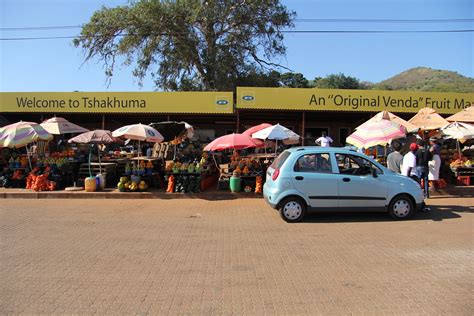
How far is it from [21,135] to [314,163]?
9947mm

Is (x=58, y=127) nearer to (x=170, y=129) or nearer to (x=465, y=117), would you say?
(x=170, y=129)

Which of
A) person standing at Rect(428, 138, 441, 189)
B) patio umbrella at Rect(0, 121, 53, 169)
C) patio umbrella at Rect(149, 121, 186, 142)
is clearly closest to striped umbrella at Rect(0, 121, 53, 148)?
patio umbrella at Rect(0, 121, 53, 169)

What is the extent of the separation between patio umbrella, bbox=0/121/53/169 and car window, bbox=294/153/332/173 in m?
9.33

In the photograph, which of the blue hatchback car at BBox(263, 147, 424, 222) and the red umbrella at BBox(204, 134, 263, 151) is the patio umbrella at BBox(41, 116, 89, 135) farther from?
the blue hatchback car at BBox(263, 147, 424, 222)

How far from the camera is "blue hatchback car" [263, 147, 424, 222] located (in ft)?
26.4

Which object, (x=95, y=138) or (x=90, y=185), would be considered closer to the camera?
(x=90, y=185)

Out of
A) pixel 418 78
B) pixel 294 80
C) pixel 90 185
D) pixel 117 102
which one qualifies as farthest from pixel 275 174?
pixel 418 78

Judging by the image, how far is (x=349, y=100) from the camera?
1903 cm

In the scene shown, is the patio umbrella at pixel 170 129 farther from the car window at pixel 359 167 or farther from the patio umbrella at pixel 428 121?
the patio umbrella at pixel 428 121

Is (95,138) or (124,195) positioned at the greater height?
(95,138)

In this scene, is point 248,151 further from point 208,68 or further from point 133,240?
point 133,240

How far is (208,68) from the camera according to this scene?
1188 inches

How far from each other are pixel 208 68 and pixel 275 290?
89.9ft

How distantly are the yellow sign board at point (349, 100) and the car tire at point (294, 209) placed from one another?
11.4 meters
